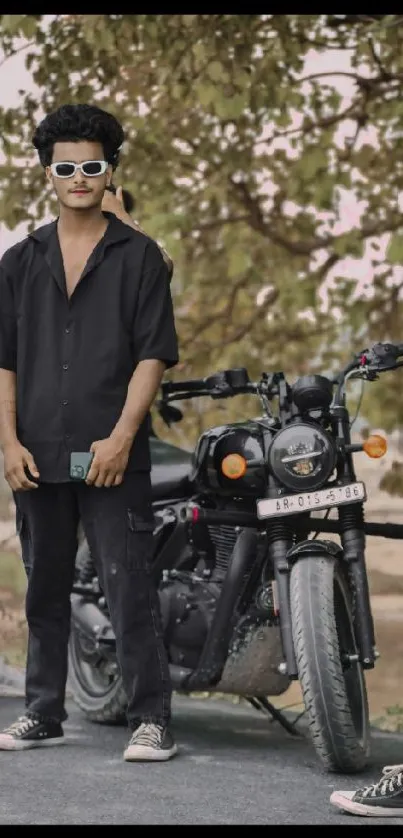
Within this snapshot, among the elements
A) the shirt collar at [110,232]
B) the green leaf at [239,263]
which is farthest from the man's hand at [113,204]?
the green leaf at [239,263]

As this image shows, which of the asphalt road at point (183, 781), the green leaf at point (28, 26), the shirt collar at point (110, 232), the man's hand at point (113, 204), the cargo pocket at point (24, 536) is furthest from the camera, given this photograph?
the green leaf at point (28, 26)

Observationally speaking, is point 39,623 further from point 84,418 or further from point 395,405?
point 395,405

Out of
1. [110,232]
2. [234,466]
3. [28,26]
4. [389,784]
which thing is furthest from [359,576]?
[28,26]

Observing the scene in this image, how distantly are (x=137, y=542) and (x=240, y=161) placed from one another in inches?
203

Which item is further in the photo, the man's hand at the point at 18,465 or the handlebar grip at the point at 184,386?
the handlebar grip at the point at 184,386

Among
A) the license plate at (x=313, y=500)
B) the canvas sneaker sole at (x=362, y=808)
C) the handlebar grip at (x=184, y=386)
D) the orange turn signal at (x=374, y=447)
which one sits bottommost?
the canvas sneaker sole at (x=362, y=808)

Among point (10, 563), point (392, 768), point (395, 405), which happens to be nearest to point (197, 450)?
point (392, 768)

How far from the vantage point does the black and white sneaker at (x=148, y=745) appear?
5.66 meters

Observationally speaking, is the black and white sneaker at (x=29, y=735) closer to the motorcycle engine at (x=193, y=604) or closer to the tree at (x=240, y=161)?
the motorcycle engine at (x=193, y=604)

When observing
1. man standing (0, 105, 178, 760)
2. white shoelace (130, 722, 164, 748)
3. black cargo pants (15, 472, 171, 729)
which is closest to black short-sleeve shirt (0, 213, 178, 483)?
man standing (0, 105, 178, 760)

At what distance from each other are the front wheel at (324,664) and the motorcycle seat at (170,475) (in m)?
1.15

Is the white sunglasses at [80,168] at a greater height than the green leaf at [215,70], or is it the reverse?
the green leaf at [215,70]

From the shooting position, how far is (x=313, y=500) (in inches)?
222

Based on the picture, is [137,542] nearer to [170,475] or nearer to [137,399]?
[137,399]
